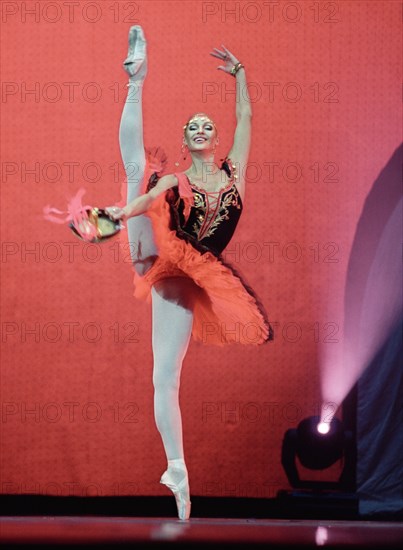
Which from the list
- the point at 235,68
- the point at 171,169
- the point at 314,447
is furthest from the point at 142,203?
the point at 314,447

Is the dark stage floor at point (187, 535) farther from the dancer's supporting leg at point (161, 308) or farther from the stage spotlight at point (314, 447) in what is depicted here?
the stage spotlight at point (314, 447)

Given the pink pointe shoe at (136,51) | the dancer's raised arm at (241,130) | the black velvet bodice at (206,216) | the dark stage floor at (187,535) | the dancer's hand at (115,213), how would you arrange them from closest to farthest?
the dark stage floor at (187,535) → the dancer's hand at (115,213) → the pink pointe shoe at (136,51) → the black velvet bodice at (206,216) → the dancer's raised arm at (241,130)

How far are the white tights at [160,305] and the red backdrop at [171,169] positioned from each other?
46.1 inches

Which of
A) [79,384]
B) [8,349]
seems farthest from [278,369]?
[8,349]

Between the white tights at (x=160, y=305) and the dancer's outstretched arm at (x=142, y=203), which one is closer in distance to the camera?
→ the dancer's outstretched arm at (x=142, y=203)

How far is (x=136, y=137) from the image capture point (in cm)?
313

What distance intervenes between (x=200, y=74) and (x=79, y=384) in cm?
162

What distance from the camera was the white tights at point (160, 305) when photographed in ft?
10.3

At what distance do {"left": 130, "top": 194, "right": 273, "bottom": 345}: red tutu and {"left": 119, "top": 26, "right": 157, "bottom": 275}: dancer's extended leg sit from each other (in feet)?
0.16

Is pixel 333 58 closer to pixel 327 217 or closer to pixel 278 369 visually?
pixel 327 217

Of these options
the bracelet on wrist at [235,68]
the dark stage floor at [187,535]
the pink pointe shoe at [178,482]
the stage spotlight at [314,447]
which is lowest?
the stage spotlight at [314,447]

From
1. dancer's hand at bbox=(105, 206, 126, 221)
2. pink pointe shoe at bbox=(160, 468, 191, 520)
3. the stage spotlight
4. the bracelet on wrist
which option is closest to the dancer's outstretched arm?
dancer's hand at bbox=(105, 206, 126, 221)

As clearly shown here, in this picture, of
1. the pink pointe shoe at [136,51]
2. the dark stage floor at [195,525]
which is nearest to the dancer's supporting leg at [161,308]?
the pink pointe shoe at [136,51]

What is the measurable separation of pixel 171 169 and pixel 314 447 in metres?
1.47
